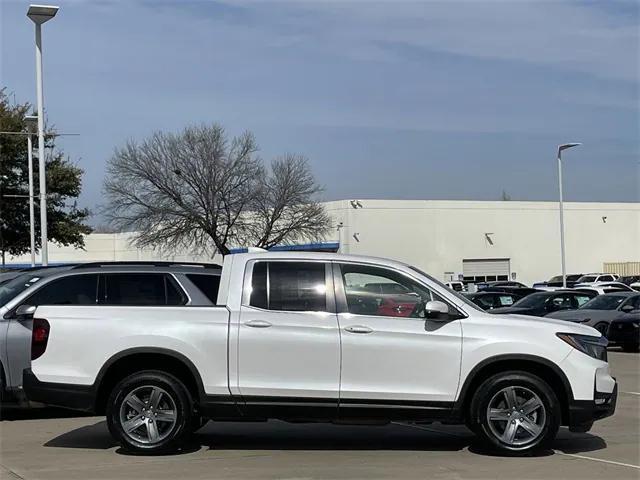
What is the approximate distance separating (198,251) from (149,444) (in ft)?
160

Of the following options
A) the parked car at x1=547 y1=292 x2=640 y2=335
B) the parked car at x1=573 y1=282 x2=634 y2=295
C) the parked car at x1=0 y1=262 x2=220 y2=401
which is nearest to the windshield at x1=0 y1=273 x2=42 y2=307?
the parked car at x1=0 y1=262 x2=220 y2=401

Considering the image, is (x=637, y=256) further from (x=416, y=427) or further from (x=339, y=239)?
(x=416, y=427)

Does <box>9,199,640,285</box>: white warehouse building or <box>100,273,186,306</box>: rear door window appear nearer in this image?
<box>100,273,186,306</box>: rear door window

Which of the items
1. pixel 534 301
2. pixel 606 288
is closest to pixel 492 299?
pixel 534 301

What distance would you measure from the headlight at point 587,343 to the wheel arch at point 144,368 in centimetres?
346

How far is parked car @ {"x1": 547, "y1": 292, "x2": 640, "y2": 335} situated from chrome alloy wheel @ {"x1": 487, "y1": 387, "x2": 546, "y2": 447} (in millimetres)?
12680

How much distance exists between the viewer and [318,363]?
8047 mm

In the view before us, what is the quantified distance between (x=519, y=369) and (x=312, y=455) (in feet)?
6.96

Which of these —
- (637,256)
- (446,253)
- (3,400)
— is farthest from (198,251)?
(3,400)

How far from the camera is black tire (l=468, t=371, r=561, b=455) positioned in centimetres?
811

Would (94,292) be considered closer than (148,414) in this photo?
No

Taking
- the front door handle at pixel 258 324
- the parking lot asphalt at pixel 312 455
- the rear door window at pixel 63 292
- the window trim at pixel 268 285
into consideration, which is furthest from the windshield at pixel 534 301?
the front door handle at pixel 258 324

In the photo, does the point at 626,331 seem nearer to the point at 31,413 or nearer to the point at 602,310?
the point at 602,310

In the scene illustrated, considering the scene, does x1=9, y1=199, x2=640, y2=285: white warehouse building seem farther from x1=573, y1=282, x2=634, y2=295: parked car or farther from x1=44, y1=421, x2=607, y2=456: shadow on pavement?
x1=44, y1=421, x2=607, y2=456: shadow on pavement
